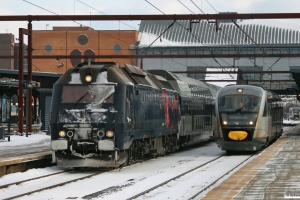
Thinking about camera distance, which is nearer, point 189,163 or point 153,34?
point 189,163

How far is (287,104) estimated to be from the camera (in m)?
188

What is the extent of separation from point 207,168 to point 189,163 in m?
2.24

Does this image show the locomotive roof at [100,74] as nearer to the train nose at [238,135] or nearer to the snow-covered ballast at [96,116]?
the snow-covered ballast at [96,116]

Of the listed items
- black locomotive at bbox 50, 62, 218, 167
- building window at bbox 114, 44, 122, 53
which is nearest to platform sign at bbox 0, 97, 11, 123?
black locomotive at bbox 50, 62, 218, 167

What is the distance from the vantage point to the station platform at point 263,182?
13.5 metres

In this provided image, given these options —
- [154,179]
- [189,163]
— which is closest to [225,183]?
[154,179]

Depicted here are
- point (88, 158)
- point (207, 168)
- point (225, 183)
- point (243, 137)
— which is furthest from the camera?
point (243, 137)

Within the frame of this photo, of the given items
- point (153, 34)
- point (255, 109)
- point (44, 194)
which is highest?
point (153, 34)

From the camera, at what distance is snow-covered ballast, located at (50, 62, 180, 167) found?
19203 mm

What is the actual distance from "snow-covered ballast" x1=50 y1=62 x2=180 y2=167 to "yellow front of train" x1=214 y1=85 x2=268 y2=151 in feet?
A: 20.9

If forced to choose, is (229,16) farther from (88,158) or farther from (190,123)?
(88,158)

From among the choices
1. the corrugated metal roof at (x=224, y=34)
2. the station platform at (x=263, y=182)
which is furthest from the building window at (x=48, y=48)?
the station platform at (x=263, y=182)

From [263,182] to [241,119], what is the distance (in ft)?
36.9

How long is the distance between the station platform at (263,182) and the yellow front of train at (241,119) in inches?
144
